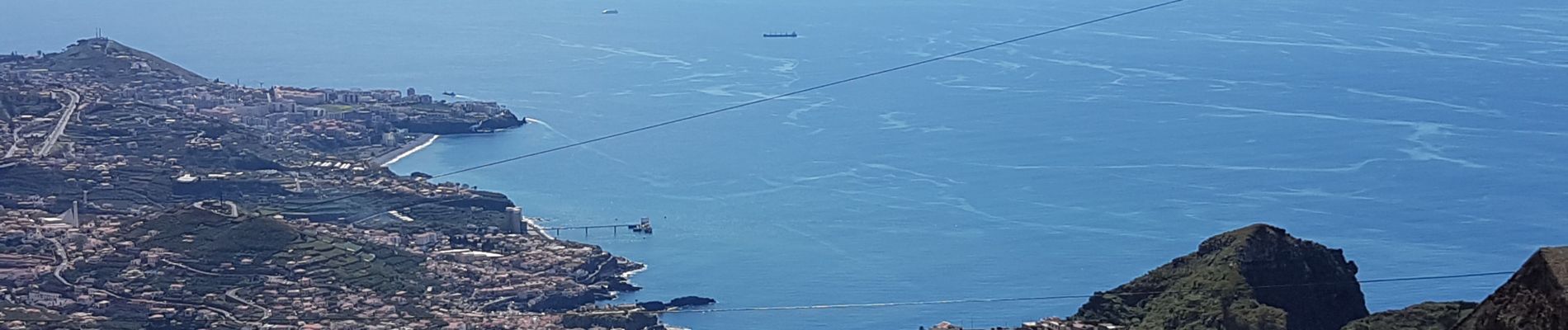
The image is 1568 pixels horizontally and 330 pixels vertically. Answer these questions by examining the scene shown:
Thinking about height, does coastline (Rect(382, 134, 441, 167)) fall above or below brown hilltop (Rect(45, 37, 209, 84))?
below

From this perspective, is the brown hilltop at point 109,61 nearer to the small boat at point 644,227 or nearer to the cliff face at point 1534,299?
the small boat at point 644,227

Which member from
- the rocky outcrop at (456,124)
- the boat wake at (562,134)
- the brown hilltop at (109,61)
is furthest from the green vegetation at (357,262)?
the brown hilltop at (109,61)

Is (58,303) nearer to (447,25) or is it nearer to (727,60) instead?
(727,60)

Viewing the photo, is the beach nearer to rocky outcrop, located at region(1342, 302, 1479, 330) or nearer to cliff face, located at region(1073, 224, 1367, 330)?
cliff face, located at region(1073, 224, 1367, 330)

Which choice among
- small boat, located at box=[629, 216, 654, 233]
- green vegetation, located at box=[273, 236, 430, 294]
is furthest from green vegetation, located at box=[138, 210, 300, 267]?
small boat, located at box=[629, 216, 654, 233]

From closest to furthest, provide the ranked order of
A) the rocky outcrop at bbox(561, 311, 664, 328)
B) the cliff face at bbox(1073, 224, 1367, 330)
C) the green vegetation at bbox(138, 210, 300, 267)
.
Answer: the cliff face at bbox(1073, 224, 1367, 330)
the rocky outcrop at bbox(561, 311, 664, 328)
the green vegetation at bbox(138, 210, 300, 267)

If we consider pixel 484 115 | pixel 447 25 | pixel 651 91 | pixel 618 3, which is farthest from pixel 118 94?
pixel 618 3

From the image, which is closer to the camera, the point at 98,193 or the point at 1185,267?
the point at 1185,267
